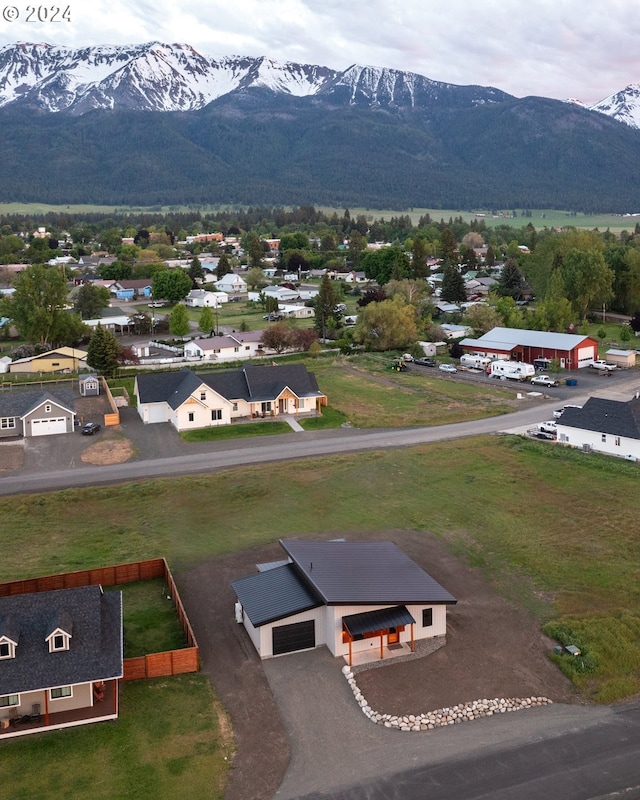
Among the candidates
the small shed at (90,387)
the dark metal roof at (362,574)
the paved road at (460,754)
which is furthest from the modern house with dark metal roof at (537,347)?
the paved road at (460,754)

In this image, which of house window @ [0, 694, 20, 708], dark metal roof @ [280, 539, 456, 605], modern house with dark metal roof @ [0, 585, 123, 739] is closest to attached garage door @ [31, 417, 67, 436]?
dark metal roof @ [280, 539, 456, 605]

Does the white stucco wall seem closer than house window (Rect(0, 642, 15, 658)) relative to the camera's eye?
No

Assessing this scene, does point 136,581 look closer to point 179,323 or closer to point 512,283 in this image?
point 179,323

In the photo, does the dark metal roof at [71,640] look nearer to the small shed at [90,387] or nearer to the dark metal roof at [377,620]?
the dark metal roof at [377,620]

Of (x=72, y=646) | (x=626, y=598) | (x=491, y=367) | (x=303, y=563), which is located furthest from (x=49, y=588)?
(x=491, y=367)

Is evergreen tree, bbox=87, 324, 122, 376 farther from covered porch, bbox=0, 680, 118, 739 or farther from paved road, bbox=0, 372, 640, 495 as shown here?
covered porch, bbox=0, 680, 118, 739

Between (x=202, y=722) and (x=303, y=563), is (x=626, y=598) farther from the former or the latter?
(x=202, y=722)
